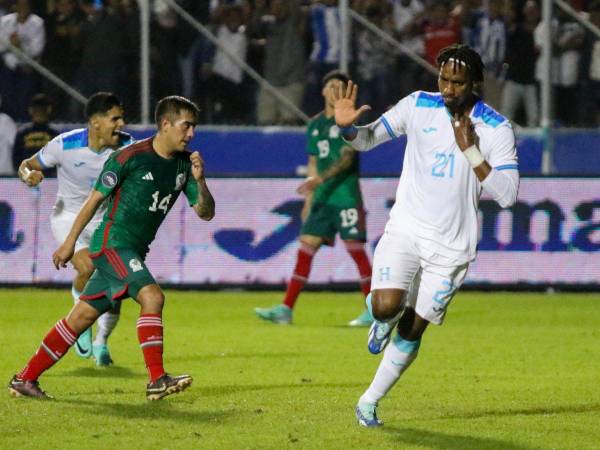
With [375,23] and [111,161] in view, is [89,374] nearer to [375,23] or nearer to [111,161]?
[111,161]

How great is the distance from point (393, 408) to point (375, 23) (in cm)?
1047

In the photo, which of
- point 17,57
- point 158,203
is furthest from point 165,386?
point 17,57

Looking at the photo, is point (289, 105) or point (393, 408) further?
point (289, 105)

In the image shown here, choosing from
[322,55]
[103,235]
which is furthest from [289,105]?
[103,235]

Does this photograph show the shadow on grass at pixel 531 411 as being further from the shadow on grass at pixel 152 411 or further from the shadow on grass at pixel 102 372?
the shadow on grass at pixel 102 372

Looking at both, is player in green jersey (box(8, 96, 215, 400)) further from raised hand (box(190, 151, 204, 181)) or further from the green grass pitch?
the green grass pitch

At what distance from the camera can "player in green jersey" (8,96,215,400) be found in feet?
29.3

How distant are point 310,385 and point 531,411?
1.70 metres

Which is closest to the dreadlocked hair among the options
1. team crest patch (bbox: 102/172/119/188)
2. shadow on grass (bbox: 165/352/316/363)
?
team crest patch (bbox: 102/172/119/188)

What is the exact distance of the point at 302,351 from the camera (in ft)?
39.9

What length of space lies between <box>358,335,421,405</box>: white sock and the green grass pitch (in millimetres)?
203

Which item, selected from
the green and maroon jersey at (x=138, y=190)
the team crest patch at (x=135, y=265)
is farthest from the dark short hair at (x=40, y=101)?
the team crest patch at (x=135, y=265)

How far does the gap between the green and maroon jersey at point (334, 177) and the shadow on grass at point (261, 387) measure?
458cm

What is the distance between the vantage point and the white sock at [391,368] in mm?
8227
